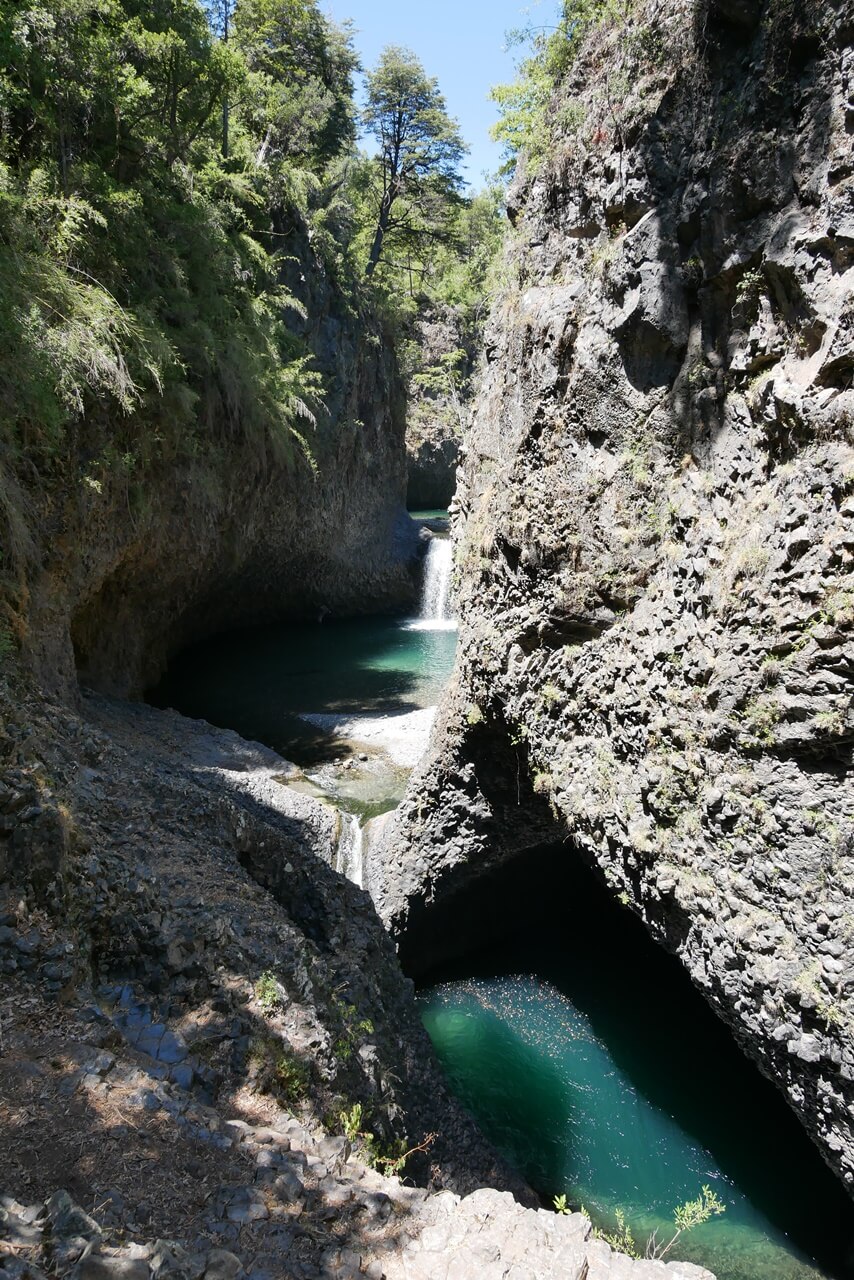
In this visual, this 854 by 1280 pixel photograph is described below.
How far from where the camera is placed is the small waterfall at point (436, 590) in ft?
83.6

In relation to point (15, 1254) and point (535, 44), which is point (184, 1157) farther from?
point (535, 44)

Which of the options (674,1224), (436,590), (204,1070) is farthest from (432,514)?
(204,1070)

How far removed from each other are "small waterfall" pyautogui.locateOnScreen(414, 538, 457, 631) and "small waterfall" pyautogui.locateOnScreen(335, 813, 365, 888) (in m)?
14.2

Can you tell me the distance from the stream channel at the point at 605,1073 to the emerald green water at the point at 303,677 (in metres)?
0.62

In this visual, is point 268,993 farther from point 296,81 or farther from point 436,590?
point 296,81

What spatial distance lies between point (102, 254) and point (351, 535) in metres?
Result: 14.1

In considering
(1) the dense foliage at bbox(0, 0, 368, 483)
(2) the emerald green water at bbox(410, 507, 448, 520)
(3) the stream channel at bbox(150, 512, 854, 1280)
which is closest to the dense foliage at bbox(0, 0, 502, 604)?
(1) the dense foliage at bbox(0, 0, 368, 483)

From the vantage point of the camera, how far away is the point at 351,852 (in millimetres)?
10766

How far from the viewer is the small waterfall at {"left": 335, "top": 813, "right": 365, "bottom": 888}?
10.5 meters

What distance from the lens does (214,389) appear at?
14.1 meters

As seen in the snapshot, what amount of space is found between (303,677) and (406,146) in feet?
68.8

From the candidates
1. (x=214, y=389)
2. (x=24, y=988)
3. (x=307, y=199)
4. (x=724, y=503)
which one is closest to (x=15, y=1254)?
(x=24, y=988)

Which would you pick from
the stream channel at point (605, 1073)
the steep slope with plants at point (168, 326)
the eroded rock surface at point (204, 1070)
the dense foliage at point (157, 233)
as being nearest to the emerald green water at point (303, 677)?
the stream channel at point (605, 1073)

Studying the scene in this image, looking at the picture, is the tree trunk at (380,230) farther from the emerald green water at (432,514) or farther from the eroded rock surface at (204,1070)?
the eroded rock surface at (204,1070)
